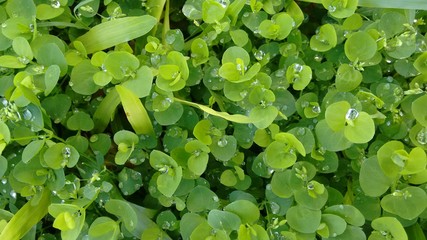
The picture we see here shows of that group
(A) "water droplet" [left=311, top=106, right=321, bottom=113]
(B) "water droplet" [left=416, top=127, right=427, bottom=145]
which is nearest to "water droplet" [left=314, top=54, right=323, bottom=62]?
(A) "water droplet" [left=311, top=106, right=321, bottom=113]

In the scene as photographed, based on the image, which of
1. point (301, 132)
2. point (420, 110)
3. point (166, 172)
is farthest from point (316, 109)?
point (166, 172)

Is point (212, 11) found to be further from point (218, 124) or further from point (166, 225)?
point (166, 225)

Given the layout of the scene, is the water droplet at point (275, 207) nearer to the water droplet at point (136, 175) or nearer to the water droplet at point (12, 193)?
the water droplet at point (136, 175)

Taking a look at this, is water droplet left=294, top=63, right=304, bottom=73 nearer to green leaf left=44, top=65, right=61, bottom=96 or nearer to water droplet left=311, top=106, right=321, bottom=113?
water droplet left=311, top=106, right=321, bottom=113

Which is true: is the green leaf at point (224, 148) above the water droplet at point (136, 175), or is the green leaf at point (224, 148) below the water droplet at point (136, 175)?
above

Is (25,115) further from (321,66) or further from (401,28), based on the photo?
(401,28)

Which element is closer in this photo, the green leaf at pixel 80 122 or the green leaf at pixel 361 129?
the green leaf at pixel 361 129

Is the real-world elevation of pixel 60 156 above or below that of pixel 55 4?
below

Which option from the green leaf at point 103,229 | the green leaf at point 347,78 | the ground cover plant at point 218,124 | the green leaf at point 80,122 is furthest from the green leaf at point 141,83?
the green leaf at point 347,78
